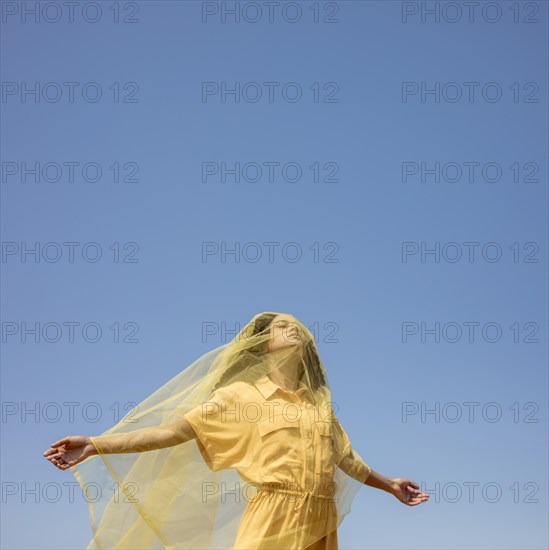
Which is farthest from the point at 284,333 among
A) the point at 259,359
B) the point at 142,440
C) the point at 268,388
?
the point at 142,440

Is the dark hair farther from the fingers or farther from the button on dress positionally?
the fingers

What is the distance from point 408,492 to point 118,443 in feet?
6.34

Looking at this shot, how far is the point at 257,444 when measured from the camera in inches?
205

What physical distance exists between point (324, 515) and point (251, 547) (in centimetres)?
47

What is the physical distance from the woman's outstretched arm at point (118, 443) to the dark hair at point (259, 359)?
426mm

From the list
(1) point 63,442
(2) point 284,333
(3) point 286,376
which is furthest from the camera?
(2) point 284,333

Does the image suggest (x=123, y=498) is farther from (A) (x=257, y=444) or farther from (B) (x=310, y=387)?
(B) (x=310, y=387)

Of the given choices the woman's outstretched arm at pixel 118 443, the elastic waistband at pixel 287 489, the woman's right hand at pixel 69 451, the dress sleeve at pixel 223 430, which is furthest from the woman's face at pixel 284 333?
the woman's right hand at pixel 69 451

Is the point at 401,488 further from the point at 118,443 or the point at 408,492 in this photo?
the point at 118,443

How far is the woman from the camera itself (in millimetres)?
5105

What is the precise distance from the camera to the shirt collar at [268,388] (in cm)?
537

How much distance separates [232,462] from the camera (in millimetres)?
5285

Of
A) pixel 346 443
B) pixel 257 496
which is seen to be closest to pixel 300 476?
pixel 257 496

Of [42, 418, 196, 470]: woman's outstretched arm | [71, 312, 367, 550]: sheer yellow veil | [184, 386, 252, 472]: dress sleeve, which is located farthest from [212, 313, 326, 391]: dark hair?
[42, 418, 196, 470]: woman's outstretched arm
